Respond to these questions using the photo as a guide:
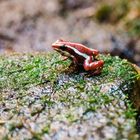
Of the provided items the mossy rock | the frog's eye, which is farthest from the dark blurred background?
the frog's eye

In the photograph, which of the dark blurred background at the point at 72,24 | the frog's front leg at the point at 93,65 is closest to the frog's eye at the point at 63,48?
the frog's front leg at the point at 93,65

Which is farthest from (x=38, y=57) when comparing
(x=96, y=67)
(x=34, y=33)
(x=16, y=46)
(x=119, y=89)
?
(x=34, y=33)

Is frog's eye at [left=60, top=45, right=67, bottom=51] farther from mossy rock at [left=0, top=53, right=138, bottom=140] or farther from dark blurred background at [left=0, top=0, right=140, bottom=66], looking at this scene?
dark blurred background at [left=0, top=0, right=140, bottom=66]

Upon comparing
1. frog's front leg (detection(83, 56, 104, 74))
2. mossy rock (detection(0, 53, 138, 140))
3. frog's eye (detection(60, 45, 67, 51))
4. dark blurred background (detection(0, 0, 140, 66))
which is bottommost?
mossy rock (detection(0, 53, 138, 140))

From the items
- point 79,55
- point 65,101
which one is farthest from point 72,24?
point 65,101

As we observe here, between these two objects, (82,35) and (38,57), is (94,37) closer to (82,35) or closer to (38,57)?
(82,35)

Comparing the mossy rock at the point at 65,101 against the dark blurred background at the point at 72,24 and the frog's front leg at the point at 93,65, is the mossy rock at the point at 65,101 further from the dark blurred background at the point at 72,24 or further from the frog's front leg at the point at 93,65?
the dark blurred background at the point at 72,24
